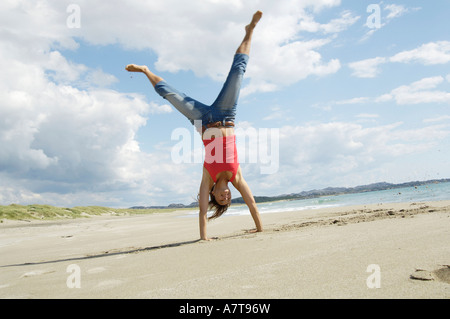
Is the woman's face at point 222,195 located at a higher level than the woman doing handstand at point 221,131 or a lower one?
lower

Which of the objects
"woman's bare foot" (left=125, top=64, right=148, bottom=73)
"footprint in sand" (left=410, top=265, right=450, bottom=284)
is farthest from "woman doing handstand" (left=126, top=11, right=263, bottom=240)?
"footprint in sand" (left=410, top=265, right=450, bottom=284)

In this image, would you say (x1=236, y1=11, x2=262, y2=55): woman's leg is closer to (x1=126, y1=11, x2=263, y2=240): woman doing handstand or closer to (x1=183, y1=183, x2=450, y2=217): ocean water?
(x1=126, y1=11, x2=263, y2=240): woman doing handstand

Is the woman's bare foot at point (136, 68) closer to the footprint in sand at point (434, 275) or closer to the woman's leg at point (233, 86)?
the woman's leg at point (233, 86)

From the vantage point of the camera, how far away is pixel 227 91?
210 inches

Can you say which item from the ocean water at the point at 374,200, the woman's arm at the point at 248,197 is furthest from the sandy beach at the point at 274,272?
the ocean water at the point at 374,200

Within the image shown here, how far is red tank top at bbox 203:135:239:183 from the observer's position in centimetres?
516

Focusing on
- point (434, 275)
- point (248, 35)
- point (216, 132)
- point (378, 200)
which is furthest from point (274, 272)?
point (378, 200)

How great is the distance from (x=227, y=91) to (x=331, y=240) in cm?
307

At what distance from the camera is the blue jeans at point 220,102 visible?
5324 millimetres

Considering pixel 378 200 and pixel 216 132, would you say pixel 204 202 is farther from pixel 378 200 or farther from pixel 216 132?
pixel 378 200
